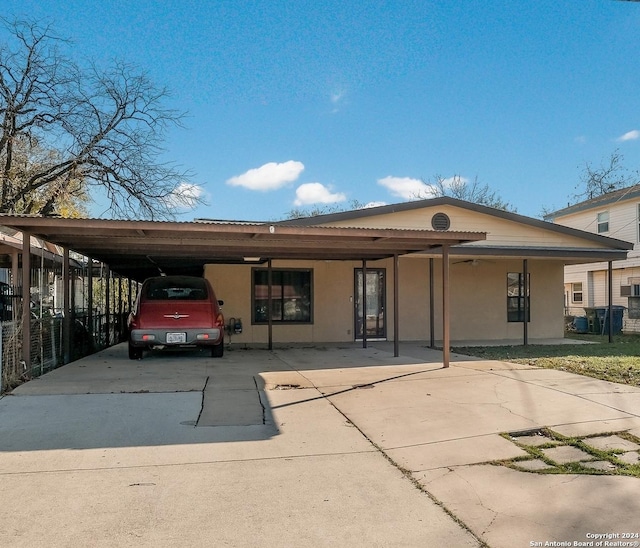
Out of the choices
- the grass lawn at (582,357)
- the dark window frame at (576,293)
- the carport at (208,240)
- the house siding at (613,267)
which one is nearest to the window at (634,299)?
the house siding at (613,267)

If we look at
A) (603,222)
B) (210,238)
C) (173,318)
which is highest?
(603,222)

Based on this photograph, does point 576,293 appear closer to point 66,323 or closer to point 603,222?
point 603,222

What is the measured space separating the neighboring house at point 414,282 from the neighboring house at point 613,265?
6.37 meters

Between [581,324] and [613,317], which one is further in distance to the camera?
[581,324]

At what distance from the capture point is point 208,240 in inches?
390

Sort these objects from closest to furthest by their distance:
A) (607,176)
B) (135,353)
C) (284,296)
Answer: (135,353), (284,296), (607,176)

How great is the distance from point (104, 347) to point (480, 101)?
1458 centimetres

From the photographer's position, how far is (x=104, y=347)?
13.9 meters

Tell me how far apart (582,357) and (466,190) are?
31.1 meters

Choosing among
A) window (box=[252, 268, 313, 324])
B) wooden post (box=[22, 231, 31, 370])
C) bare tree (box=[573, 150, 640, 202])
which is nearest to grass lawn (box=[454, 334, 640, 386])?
window (box=[252, 268, 313, 324])

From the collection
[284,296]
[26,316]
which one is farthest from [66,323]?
[284,296]

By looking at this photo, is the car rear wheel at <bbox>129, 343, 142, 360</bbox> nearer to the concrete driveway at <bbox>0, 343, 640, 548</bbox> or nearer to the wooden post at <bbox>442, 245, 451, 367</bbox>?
the concrete driveway at <bbox>0, 343, 640, 548</bbox>

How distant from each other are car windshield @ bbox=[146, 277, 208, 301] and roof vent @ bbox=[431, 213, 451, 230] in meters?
6.79

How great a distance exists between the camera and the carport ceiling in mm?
8102
